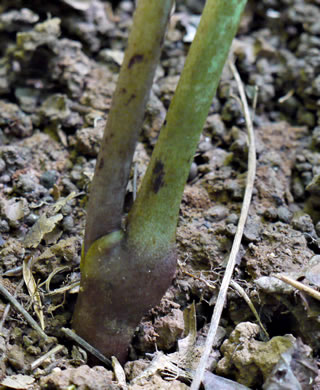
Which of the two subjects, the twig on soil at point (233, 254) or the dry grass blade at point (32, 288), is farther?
the dry grass blade at point (32, 288)

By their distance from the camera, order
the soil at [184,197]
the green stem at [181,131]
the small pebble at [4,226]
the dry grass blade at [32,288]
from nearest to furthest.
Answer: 1. the green stem at [181,131]
2. the soil at [184,197]
3. the dry grass blade at [32,288]
4. the small pebble at [4,226]

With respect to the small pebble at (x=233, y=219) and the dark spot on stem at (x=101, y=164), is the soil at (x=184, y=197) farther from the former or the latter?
the dark spot on stem at (x=101, y=164)

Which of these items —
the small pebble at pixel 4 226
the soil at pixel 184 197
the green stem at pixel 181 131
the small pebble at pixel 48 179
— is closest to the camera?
the green stem at pixel 181 131

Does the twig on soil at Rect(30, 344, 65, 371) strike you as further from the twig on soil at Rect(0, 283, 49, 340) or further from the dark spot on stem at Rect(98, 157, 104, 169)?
the dark spot on stem at Rect(98, 157, 104, 169)

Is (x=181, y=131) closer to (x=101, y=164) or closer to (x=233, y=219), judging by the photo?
(x=101, y=164)

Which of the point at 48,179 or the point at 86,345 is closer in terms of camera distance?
the point at 86,345

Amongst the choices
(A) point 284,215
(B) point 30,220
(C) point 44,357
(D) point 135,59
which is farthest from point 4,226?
(A) point 284,215

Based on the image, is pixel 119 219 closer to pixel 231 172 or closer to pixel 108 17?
pixel 231 172

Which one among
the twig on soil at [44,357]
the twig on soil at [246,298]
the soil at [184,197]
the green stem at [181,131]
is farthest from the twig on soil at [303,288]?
the twig on soil at [44,357]
